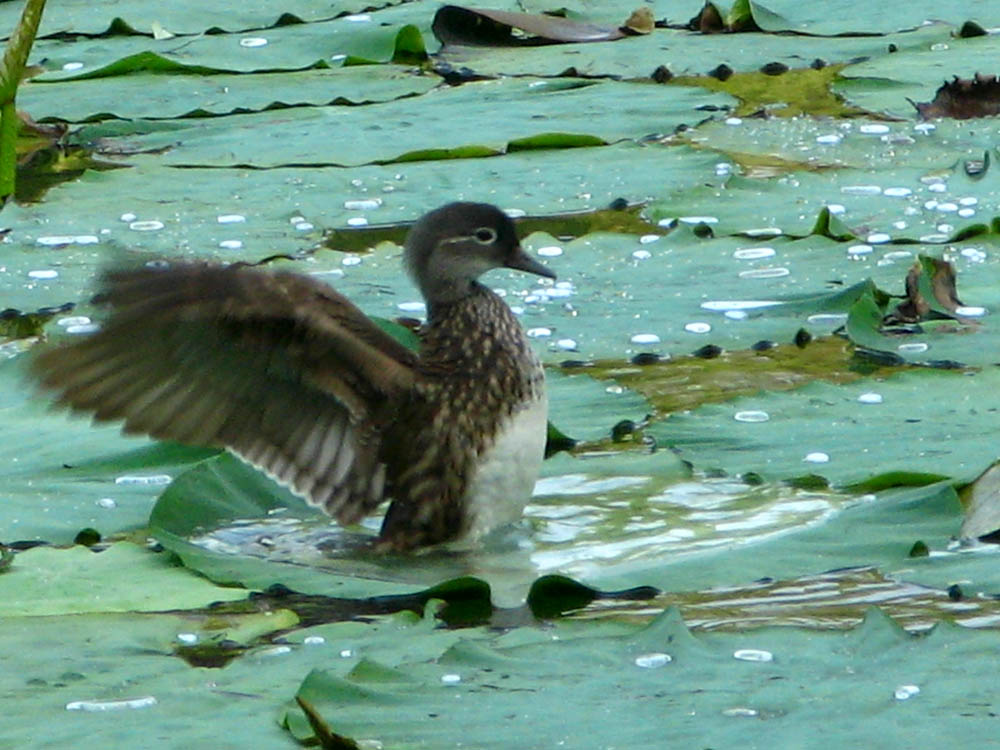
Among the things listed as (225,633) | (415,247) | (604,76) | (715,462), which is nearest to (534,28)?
(604,76)

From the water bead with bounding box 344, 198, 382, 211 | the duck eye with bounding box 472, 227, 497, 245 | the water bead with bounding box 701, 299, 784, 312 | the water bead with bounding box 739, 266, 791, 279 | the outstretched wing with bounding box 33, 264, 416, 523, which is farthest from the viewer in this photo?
the water bead with bounding box 344, 198, 382, 211

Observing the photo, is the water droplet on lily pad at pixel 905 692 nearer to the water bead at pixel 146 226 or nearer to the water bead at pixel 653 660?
the water bead at pixel 653 660

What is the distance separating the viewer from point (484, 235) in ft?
14.9

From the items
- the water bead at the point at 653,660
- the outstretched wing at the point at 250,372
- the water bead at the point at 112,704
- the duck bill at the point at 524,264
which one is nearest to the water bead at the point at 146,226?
the duck bill at the point at 524,264

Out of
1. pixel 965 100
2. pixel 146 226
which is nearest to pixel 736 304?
pixel 146 226

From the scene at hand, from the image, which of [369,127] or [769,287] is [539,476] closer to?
[769,287]

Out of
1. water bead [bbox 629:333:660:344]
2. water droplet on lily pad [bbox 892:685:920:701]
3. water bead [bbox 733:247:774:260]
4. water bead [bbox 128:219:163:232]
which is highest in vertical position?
water droplet on lily pad [bbox 892:685:920:701]

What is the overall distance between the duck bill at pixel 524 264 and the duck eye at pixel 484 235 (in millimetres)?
77

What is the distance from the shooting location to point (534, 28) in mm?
7809

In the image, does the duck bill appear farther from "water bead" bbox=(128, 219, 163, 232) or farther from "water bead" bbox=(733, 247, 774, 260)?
"water bead" bbox=(128, 219, 163, 232)

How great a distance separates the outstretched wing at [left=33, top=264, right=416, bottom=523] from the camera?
4.00m

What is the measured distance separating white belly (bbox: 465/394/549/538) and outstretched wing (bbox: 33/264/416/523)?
0.75 ft

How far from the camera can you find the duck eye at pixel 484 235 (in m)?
4.52

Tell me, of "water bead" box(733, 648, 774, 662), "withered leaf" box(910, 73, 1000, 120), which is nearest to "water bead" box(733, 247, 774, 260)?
"withered leaf" box(910, 73, 1000, 120)
